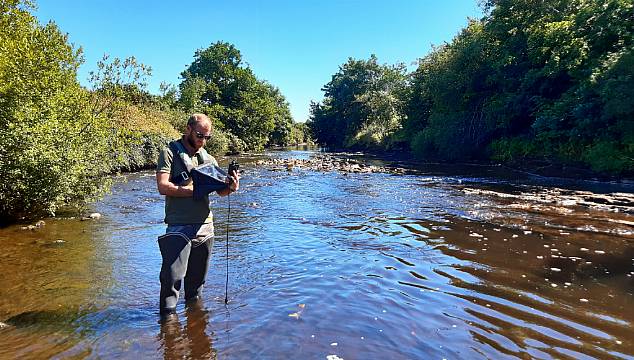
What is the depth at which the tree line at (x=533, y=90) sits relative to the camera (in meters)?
21.8

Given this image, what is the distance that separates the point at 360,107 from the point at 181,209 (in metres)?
71.1

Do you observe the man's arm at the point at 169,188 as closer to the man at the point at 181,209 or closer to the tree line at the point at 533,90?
the man at the point at 181,209

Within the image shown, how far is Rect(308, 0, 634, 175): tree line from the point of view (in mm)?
21812

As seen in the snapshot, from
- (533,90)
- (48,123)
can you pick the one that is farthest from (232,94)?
(48,123)

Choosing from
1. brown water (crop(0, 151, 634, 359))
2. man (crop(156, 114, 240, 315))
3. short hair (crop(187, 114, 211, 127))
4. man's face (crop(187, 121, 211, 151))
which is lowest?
brown water (crop(0, 151, 634, 359))

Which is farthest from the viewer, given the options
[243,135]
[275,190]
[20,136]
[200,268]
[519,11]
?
→ [243,135]

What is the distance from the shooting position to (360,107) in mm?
74438

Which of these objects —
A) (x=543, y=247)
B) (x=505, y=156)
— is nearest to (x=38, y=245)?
(x=543, y=247)

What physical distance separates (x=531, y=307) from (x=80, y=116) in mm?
12199

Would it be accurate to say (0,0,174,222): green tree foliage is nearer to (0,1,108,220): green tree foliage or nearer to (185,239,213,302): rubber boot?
(0,1,108,220): green tree foliage

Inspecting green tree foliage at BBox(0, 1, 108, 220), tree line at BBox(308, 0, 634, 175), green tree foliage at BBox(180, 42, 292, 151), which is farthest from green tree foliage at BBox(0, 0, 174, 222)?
green tree foliage at BBox(180, 42, 292, 151)

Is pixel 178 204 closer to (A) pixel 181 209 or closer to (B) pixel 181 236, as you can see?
(A) pixel 181 209

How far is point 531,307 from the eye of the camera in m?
5.82

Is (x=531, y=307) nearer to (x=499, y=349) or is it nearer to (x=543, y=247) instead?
(x=499, y=349)
